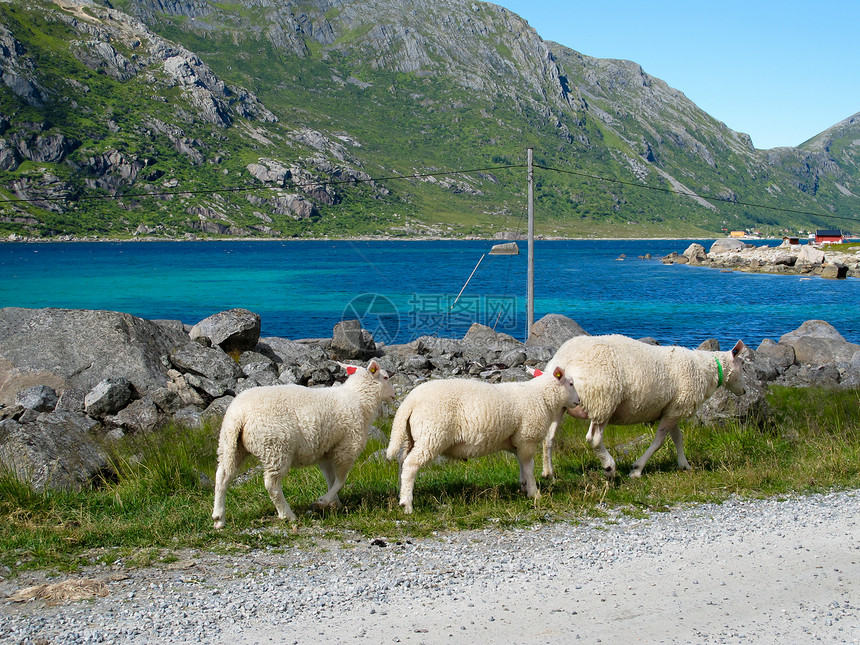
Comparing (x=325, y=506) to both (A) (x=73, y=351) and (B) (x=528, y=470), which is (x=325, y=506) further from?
(A) (x=73, y=351)

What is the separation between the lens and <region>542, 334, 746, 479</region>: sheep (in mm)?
10172

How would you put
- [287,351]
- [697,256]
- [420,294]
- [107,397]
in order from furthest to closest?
[697,256] < [420,294] < [287,351] < [107,397]

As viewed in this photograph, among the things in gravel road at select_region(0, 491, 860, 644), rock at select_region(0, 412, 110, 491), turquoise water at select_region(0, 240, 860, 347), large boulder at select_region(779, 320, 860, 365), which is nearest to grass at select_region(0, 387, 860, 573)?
rock at select_region(0, 412, 110, 491)

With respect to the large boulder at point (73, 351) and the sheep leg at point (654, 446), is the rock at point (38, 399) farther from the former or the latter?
the sheep leg at point (654, 446)

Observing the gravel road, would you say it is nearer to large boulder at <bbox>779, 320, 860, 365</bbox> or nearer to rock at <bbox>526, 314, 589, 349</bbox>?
rock at <bbox>526, 314, 589, 349</bbox>

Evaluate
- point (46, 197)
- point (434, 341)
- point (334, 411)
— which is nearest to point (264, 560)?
point (334, 411)

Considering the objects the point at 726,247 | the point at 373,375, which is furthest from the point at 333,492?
the point at 726,247

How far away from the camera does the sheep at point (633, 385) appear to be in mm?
10172

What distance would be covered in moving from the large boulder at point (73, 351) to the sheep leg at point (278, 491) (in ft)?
34.4

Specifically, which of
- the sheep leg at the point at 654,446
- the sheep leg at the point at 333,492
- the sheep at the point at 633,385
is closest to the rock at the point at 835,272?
the sheep at the point at 633,385

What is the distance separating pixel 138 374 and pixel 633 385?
12.4 meters

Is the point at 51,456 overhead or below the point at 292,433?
below

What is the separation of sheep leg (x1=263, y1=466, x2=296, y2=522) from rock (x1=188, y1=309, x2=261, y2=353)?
14597mm

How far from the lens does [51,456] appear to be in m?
9.39
